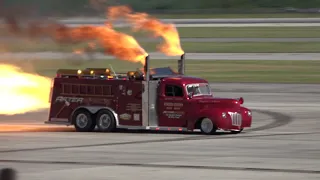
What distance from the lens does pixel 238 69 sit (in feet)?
233

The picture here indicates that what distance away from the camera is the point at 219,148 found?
94.9 ft

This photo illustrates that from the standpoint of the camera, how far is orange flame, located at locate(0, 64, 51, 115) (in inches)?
1688

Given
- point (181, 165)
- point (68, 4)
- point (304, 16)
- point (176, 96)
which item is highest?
point (304, 16)

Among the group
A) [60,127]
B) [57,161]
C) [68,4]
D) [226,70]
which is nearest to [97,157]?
[57,161]

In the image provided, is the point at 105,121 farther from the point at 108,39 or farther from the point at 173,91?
the point at 108,39

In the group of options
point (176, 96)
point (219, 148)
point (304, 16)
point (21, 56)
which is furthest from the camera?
point (304, 16)

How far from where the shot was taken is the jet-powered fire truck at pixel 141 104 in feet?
110

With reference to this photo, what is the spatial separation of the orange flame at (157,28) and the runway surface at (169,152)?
4440 mm

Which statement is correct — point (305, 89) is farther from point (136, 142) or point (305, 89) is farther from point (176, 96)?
point (136, 142)

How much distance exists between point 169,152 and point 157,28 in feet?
33.4

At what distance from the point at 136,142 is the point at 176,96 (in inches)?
160

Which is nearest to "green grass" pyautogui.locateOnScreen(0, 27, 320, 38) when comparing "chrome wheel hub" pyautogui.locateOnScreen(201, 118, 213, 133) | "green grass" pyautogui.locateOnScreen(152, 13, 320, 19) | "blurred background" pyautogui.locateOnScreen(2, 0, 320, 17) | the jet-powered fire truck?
"blurred background" pyautogui.locateOnScreen(2, 0, 320, 17)

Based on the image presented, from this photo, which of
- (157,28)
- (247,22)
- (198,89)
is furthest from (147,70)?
(247,22)

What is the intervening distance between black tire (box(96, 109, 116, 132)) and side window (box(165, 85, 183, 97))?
2.36 m
